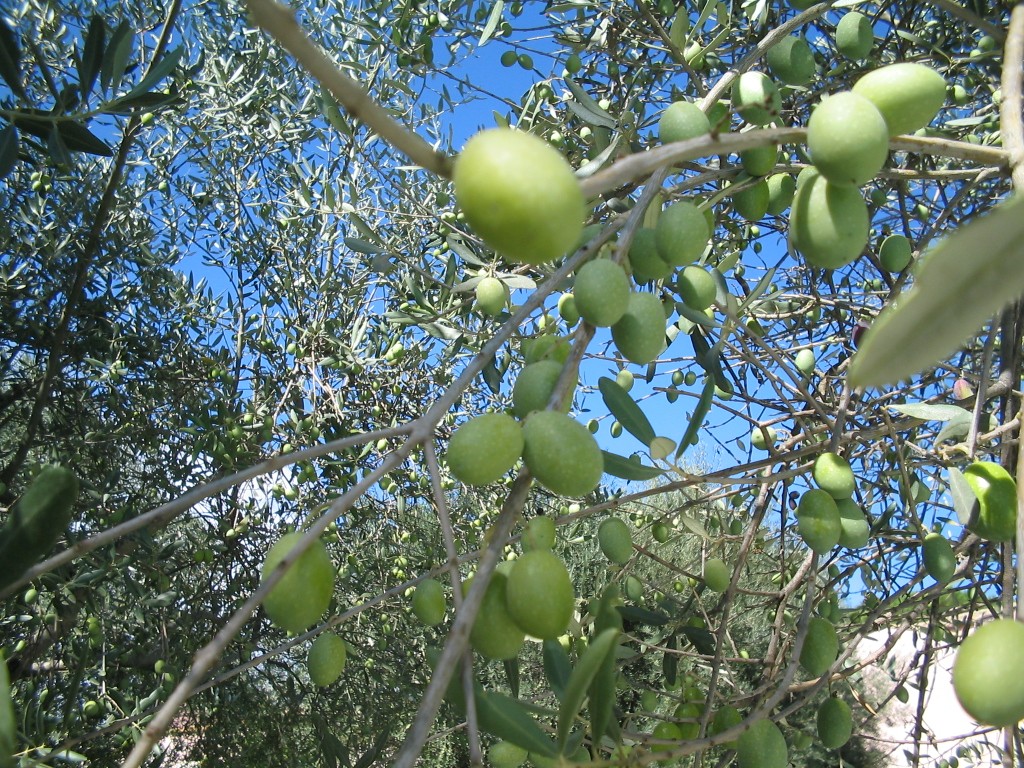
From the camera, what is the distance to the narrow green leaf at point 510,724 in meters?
0.86

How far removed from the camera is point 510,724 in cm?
87

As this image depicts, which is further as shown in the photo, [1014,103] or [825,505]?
[825,505]

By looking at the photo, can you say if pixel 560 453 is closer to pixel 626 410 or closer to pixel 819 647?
Result: pixel 626 410

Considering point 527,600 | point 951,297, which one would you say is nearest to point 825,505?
point 527,600

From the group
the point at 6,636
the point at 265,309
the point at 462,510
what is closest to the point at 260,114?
the point at 265,309

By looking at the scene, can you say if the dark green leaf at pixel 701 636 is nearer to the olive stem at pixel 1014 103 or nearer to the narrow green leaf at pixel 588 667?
the narrow green leaf at pixel 588 667

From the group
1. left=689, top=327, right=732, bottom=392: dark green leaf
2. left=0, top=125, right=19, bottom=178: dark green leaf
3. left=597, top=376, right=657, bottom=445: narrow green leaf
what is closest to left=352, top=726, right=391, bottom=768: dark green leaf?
left=597, top=376, right=657, bottom=445: narrow green leaf

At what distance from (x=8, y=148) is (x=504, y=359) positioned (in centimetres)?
169

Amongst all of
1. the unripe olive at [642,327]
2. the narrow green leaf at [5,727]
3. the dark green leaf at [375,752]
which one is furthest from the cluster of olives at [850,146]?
the dark green leaf at [375,752]

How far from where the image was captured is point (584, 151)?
2916 millimetres

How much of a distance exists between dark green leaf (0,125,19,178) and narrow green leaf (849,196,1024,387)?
5.96ft

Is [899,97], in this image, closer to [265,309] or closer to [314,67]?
[314,67]

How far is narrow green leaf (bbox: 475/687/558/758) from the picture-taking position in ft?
2.83

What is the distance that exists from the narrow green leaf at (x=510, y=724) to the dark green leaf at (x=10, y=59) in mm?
1625
